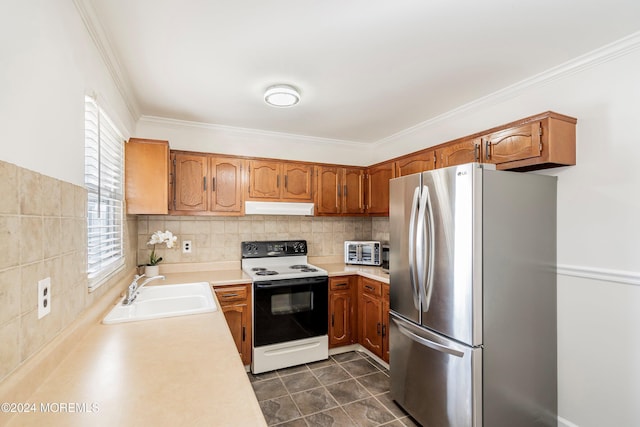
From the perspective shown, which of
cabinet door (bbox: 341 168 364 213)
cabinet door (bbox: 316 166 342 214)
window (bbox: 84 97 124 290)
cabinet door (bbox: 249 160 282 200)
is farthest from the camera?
cabinet door (bbox: 341 168 364 213)

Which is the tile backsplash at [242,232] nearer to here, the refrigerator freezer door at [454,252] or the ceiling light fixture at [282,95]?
the ceiling light fixture at [282,95]

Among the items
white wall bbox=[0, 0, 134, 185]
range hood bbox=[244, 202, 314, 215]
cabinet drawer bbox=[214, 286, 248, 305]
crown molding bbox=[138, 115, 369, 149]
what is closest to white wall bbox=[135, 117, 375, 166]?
crown molding bbox=[138, 115, 369, 149]

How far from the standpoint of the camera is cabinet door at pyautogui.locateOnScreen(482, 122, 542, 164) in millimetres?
1859

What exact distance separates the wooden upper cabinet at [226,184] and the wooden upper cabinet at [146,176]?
0.51m

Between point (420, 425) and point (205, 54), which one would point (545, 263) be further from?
point (205, 54)

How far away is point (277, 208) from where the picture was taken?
3.19 metres

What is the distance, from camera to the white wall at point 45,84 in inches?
34.9

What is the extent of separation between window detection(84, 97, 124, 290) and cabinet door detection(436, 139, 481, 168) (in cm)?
237

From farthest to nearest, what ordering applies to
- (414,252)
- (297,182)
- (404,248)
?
1. (297,182)
2. (404,248)
3. (414,252)

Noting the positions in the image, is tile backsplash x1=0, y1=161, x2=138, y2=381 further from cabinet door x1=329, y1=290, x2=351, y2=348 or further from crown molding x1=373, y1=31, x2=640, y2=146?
crown molding x1=373, y1=31, x2=640, y2=146

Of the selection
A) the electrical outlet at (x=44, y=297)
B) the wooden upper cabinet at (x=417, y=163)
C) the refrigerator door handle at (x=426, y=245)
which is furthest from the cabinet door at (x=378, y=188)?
the electrical outlet at (x=44, y=297)

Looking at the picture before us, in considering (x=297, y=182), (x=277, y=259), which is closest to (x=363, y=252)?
(x=277, y=259)

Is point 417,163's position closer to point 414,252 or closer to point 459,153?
point 459,153

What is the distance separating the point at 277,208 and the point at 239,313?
108cm
